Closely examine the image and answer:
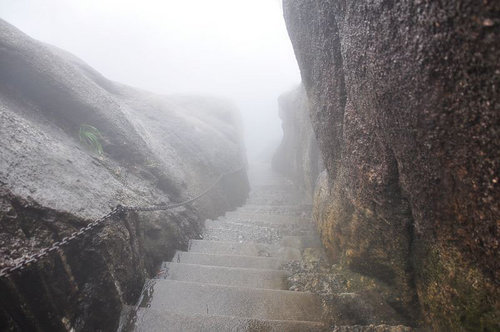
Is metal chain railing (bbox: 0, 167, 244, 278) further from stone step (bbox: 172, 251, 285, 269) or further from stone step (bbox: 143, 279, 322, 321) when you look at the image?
stone step (bbox: 172, 251, 285, 269)

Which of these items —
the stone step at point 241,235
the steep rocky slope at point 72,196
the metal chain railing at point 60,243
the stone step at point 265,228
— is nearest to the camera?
the metal chain railing at point 60,243

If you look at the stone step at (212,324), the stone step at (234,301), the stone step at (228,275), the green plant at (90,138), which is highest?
the green plant at (90,138)

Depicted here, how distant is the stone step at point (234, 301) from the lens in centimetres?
341

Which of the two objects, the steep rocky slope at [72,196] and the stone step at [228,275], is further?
the stone step at [228,275]

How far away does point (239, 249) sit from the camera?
5824mm

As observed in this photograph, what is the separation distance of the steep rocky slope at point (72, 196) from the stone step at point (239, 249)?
403 mm

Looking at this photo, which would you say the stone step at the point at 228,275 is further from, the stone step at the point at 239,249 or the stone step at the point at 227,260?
the stone step at the point at 239,249

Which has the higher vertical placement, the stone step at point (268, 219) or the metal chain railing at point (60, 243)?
the metal chain railing at point (60, 243)

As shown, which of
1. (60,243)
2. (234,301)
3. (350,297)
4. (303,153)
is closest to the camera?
(60,243)

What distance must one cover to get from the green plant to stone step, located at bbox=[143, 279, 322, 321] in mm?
3146

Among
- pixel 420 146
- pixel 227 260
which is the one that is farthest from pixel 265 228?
pixel 420 146

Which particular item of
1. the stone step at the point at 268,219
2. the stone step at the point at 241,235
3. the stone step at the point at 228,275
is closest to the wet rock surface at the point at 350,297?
the stone step at the point at 228,275

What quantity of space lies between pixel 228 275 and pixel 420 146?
11.0ft

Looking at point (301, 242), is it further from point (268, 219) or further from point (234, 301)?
point (234, 301)
